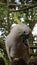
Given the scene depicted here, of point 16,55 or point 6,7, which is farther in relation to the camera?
point 6,7

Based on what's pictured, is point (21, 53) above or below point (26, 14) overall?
above

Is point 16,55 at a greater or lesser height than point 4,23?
greater

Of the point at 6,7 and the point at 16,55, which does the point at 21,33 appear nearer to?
the point at 16,55

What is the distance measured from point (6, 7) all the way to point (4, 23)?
0.82 feet

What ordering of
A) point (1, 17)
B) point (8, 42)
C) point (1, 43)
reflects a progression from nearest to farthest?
1. point (8, 42)
2. point (1, 43)
3. point (1, 17)

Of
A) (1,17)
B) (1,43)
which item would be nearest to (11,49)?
(1,43)

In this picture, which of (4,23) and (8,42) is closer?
(8,42)

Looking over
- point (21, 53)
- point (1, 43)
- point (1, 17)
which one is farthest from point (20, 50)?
point (1, 17)

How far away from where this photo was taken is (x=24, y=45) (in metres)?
0.34

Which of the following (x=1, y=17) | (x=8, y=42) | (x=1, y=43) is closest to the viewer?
(x=8, y=42)

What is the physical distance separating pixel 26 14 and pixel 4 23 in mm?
Answer: 131

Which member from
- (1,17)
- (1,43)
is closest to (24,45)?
(1,43)

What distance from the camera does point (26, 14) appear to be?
3.22 ft

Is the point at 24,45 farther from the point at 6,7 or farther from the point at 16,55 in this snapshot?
the point at 6,7
